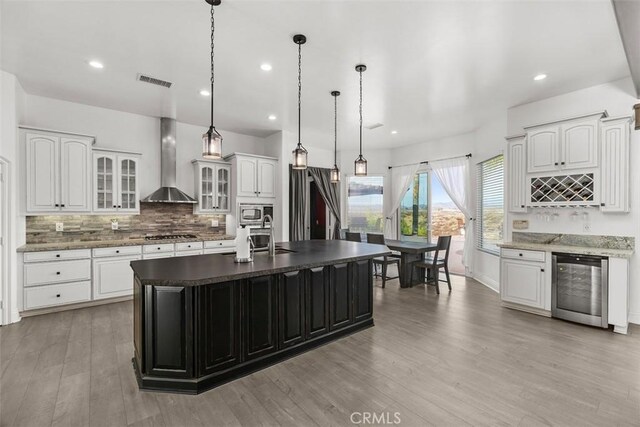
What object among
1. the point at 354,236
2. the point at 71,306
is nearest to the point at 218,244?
the point at 71,306

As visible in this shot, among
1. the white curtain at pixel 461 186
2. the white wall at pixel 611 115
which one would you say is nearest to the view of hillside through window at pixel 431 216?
the white curtain at pixel 461 186

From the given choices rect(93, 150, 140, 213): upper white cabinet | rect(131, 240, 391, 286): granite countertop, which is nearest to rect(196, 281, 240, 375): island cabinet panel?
rect(131, 240, 391, 286): granite countertop

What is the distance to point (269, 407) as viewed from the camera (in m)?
2.10

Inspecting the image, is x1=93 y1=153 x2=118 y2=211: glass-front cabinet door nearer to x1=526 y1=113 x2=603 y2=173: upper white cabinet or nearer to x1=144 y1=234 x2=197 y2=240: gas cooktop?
x1=144 y1=234 x2=197 y2=240: gas cooktop

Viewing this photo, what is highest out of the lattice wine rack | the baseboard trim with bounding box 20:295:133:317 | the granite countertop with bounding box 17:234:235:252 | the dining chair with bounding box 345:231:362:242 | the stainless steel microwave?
the lattice wine rack

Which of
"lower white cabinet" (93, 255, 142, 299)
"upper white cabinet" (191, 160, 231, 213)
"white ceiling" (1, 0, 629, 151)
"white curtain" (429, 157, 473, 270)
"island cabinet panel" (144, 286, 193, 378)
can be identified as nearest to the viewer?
"island cabinet panel" (144, 286, 193, 378)

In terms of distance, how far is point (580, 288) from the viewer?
359 centimetres

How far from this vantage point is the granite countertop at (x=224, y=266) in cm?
214

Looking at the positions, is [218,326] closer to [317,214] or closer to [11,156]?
[11,156]

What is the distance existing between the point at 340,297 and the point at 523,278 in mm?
2655

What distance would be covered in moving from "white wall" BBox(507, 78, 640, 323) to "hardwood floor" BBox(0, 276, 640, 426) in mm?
1122

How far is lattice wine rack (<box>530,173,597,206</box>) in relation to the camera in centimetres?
377

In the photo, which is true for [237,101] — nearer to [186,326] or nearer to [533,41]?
[186,326]

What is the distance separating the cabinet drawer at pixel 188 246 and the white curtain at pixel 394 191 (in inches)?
176
